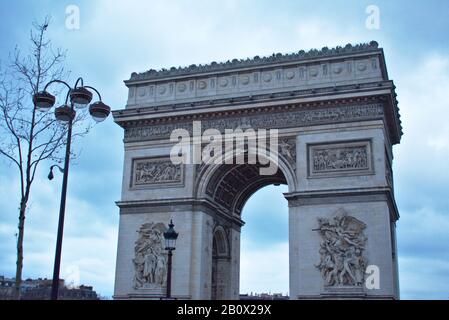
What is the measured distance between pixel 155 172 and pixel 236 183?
4.88 m

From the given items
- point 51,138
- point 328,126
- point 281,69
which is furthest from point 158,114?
point 51,138

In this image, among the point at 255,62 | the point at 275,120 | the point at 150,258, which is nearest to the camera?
the point at 150,258

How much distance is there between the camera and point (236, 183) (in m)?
32.0

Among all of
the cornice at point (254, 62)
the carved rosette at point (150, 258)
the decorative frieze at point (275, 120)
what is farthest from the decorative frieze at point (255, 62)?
the carved rosette at point (150, 258)

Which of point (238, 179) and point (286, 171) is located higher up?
point (238, 179)

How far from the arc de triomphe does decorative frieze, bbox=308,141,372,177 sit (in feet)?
0.15

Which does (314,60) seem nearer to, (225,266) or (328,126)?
(328,126)

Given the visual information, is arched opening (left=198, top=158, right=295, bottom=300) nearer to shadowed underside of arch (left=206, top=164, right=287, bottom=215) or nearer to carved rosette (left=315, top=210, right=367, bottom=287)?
shadowed underside of arch (left=206, top=164, right=287, bottom=215)

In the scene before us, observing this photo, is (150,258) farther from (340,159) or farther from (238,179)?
(340,159)

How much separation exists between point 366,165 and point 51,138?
15.5 m

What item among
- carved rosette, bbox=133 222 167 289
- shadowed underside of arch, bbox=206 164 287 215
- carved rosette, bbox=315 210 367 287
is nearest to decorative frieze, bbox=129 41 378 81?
shadowed underside of arch, bbox=206 164 287 215

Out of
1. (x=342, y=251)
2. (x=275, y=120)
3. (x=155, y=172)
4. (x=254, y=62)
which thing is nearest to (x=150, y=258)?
(x=155, y=172)

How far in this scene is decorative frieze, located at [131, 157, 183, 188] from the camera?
Answer: 29000 mm
